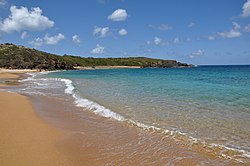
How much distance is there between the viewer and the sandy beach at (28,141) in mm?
5012

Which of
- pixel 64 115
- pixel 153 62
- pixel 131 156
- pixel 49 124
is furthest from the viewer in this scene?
pixel 153 62

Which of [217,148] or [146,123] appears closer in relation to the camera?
[217,148]

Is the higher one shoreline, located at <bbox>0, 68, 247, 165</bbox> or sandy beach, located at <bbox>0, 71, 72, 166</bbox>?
sandy beach, located at <bbox>0, 71, 72, 166</bbox>

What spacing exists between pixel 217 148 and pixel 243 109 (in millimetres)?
5839

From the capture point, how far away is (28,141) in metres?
6.19

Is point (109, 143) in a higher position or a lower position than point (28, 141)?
lower

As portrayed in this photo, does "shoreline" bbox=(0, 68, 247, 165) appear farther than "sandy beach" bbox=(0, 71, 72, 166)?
Yes

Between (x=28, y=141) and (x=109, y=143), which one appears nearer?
(x=28, y=141)

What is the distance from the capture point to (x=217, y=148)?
242 inches

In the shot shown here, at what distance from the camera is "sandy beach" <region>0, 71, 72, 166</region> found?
5.01 metres

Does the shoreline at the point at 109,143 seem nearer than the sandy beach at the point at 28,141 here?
No

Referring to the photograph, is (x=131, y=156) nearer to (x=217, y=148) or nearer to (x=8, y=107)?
(x=217, y=148)

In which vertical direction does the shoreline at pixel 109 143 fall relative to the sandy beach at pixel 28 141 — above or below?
below

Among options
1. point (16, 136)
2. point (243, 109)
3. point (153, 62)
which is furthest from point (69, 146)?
point (153, 62)
